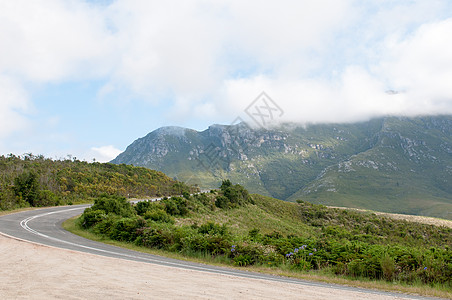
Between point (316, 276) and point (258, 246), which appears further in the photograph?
point (258, 246)

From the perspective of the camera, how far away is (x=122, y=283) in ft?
28.0

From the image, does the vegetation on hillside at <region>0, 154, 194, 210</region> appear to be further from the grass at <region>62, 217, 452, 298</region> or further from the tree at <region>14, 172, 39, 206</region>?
the grass at <region>62, 217, 452, 298</region>

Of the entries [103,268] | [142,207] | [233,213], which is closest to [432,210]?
[233,213]

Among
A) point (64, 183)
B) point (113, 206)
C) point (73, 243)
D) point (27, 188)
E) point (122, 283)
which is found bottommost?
point (73, 243)

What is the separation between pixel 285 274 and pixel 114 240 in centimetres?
1152

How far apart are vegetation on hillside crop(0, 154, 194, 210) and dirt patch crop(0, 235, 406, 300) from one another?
26.5m

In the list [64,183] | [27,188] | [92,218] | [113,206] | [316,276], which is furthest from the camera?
[64,183]

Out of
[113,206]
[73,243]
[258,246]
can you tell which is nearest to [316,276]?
[258,246]

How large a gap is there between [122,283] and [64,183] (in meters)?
43.5

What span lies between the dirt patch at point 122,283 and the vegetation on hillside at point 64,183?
86.9 ft

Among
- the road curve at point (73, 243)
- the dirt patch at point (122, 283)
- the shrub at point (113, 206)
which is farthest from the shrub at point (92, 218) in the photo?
the dirt patch at point (122, 283)

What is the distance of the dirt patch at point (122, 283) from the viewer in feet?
24.7

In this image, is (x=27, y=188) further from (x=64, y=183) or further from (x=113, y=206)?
(x=113, y=206)

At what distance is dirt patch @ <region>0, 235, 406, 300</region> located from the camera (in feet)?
24.7
